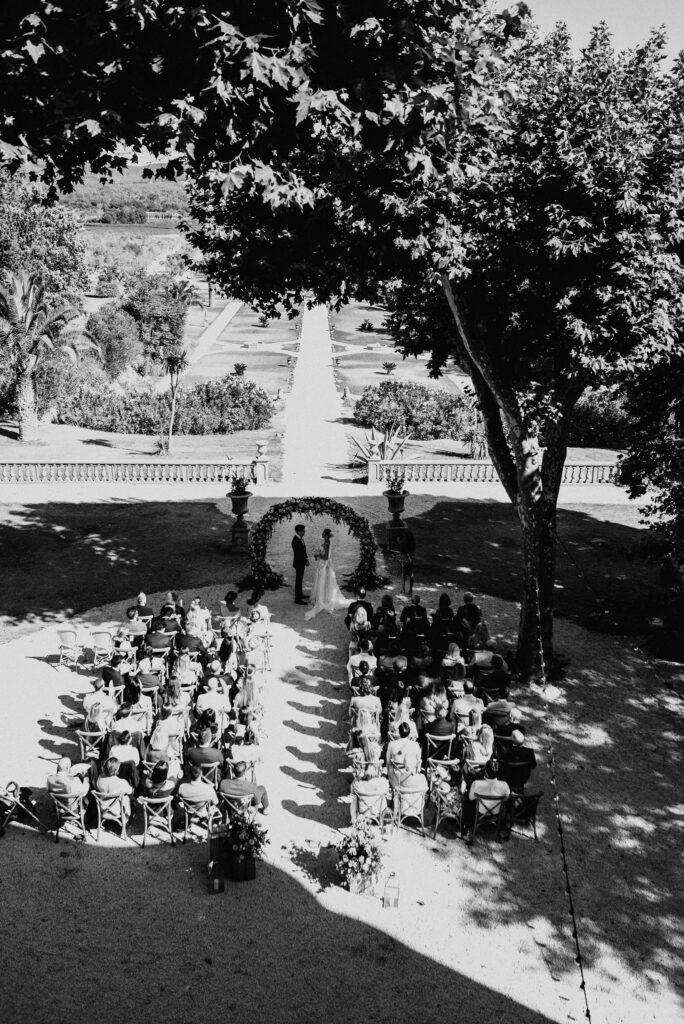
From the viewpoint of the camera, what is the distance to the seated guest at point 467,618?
16.6 m

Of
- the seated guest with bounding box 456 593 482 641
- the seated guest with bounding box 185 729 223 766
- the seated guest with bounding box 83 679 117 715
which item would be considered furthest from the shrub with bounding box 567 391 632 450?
the seated guest with bounding box 185 729 223 766

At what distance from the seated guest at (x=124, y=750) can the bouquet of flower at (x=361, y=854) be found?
3.39 m

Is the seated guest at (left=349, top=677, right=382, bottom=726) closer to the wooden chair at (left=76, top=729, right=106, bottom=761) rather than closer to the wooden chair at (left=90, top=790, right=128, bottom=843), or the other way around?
the wooden chair at (left=90, top=790, right=128, bottom=843)

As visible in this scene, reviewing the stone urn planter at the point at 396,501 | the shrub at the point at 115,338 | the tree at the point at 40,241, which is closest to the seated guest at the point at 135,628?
the stone urn planter at the point at 396,501

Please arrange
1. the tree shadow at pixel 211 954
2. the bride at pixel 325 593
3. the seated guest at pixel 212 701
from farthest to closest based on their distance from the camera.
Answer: the bride at pixel 325 593 < the seated guest at pixel 212 701 < the tree shadow at pixel 211 954

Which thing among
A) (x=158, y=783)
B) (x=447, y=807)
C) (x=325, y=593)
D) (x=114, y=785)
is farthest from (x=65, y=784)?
(x=325, y=593)

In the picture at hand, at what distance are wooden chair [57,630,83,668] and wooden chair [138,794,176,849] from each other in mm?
5164

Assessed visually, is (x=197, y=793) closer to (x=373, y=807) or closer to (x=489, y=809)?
(x=373, y=807)

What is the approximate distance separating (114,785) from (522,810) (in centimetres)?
552

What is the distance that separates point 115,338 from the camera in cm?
5231

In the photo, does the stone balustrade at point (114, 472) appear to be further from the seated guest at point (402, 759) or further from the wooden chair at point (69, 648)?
the seated guest at point (402, 759)

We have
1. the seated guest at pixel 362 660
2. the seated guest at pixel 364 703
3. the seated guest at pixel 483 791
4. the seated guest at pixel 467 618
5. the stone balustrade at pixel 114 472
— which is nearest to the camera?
the seated guest at pixel 483 791

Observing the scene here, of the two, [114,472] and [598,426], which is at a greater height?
[598,426]

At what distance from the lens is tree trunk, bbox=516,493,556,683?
52.6 feet
